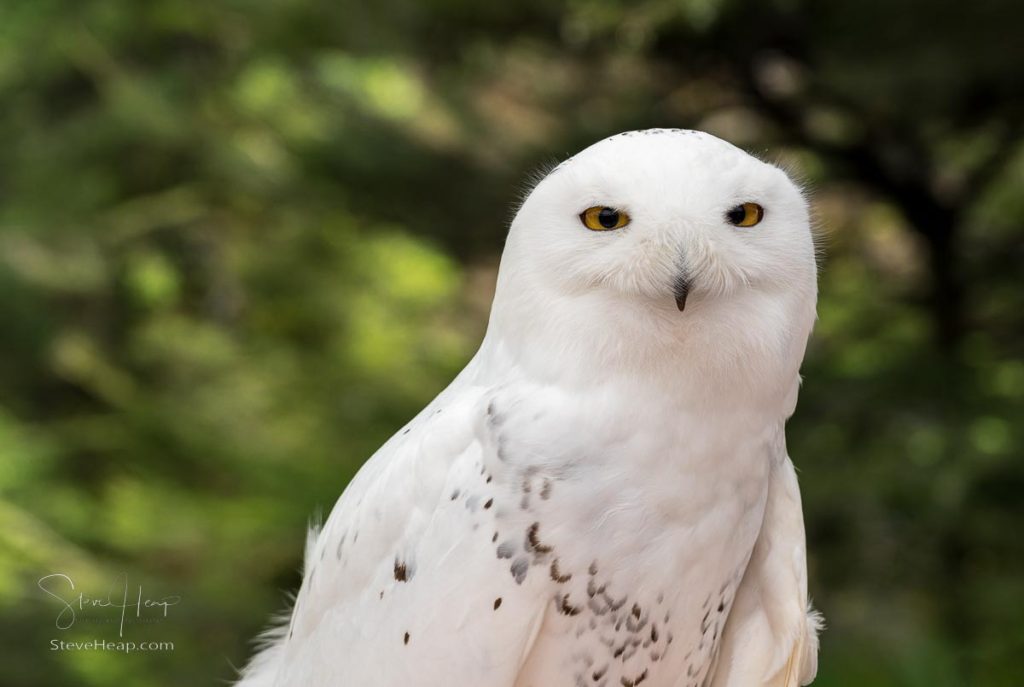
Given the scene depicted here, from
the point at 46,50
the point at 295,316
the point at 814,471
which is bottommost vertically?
the point at 814,471

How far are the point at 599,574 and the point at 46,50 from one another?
17.8 ft

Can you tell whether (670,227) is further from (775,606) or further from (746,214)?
(775,606)

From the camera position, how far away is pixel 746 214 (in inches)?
57.5

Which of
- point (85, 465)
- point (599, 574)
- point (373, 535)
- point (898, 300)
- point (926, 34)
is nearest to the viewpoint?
point (599, 574)

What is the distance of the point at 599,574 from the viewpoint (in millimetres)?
1492

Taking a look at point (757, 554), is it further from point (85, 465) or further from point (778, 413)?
point (85, 465)

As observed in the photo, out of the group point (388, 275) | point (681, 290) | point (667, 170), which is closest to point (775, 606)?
point (681, 290)

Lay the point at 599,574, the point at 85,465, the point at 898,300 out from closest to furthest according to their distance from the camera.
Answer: the point at 599,574 < the point at 898,300 < the point at 85,465

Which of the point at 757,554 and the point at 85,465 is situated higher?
the point at 85,465

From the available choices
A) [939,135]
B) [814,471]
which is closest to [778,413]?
[814,471]

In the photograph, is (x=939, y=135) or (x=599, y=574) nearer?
(x=599, y=574)

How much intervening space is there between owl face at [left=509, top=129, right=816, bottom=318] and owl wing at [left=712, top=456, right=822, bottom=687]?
0.31 metres
